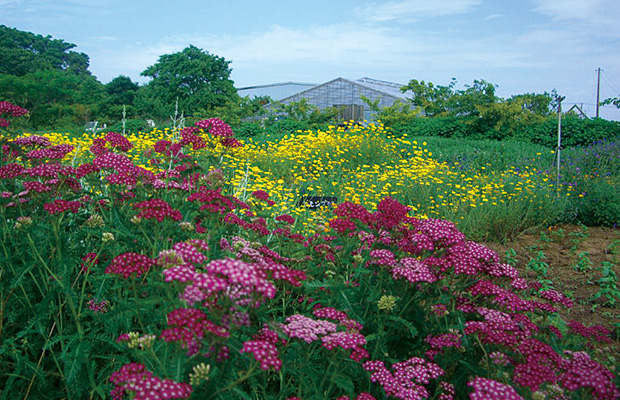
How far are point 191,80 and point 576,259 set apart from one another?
99.5 ft

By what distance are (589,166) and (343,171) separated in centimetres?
485

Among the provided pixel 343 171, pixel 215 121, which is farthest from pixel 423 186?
pixel 215 121

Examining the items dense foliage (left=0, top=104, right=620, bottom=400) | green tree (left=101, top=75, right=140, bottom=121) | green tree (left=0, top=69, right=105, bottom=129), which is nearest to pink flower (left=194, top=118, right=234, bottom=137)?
dense foliage (left=0, top=104, right=620, bottom=400)

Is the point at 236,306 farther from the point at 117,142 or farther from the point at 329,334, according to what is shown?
the point at 117,142

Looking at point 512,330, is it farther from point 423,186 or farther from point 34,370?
point 423,186

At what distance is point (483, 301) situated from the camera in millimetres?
2607

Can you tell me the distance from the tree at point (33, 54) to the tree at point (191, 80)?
1380 cm

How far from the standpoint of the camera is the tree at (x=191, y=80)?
31.3 meters

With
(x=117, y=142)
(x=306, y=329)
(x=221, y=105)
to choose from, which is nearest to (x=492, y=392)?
(x=306, y=329)

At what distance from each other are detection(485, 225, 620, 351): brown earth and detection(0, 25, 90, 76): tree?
42.8 metres

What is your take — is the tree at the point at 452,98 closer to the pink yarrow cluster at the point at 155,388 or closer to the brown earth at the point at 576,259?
the brown earth at the point at 576,259

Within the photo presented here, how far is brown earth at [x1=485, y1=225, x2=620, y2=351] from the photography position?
4.77 metres

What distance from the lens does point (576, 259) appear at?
6.24 metres

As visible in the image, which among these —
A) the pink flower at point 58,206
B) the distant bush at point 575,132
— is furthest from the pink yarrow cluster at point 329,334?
the distant bush at point 575,132
